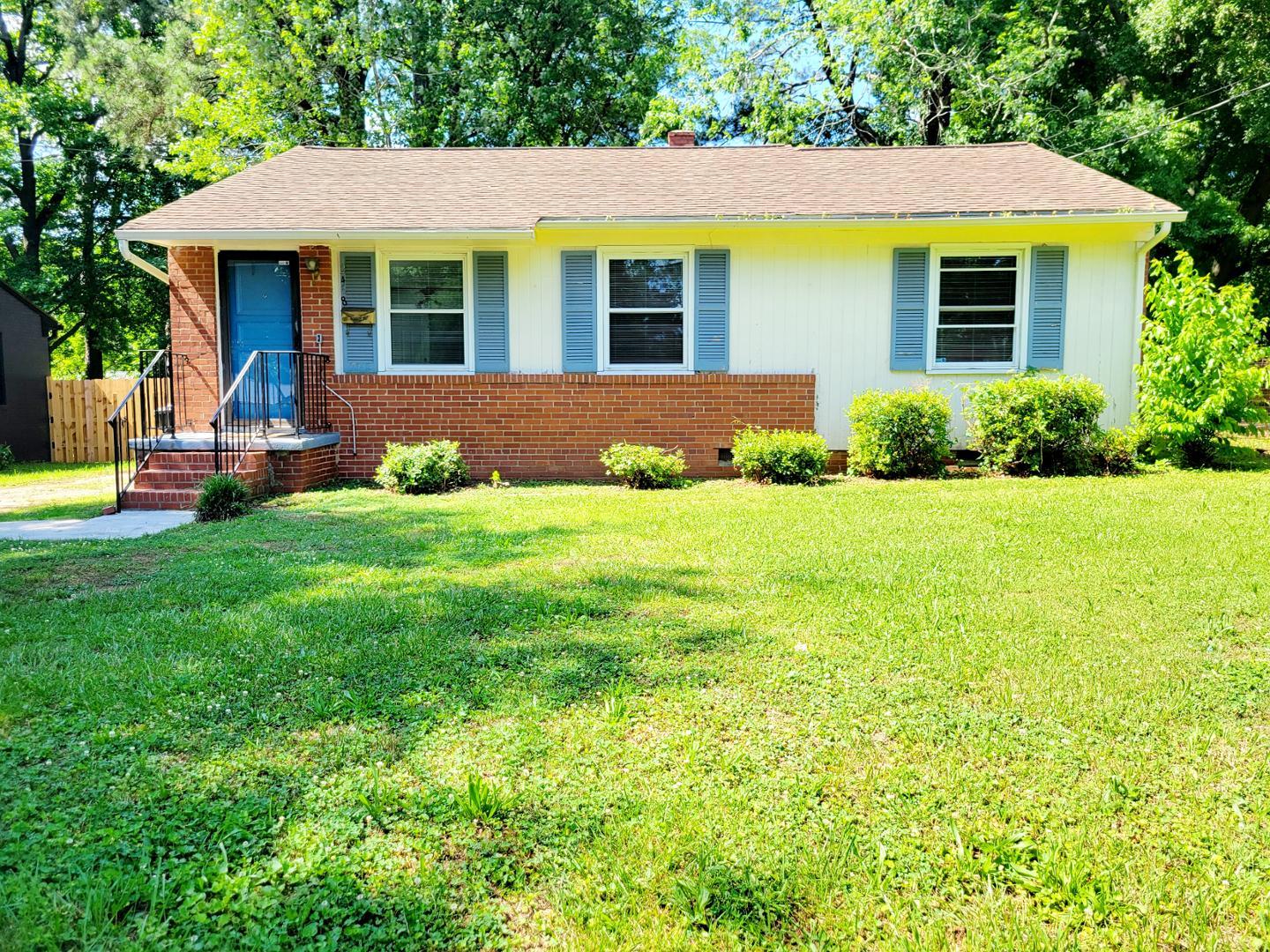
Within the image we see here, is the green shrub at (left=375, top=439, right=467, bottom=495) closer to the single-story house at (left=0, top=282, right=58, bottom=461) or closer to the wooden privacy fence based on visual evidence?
the wooden privacy fence

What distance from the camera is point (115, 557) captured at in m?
5.72

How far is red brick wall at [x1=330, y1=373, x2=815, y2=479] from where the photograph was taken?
10.1 metres


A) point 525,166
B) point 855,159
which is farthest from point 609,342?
point 855,159

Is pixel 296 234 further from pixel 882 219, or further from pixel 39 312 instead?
pixel 39 312

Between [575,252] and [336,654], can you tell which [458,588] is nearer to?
[336,654]

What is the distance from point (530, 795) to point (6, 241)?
27.6 metres

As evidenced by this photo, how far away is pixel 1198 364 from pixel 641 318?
6.30 m

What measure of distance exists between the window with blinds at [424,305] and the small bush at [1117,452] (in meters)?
7.55

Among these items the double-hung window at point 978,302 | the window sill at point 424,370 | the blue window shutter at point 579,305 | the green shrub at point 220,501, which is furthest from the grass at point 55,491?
the double-hung window at point 978,302

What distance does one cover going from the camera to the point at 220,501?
24.6ft

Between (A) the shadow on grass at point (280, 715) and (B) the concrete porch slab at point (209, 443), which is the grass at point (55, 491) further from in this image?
(A) the shadow on grass at point (280, 715)

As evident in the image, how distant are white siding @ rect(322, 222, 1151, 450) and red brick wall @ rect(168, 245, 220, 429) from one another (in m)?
2.27

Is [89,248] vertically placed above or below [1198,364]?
above

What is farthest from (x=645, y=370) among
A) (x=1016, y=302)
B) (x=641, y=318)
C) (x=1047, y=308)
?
(x=1047, y=308)
